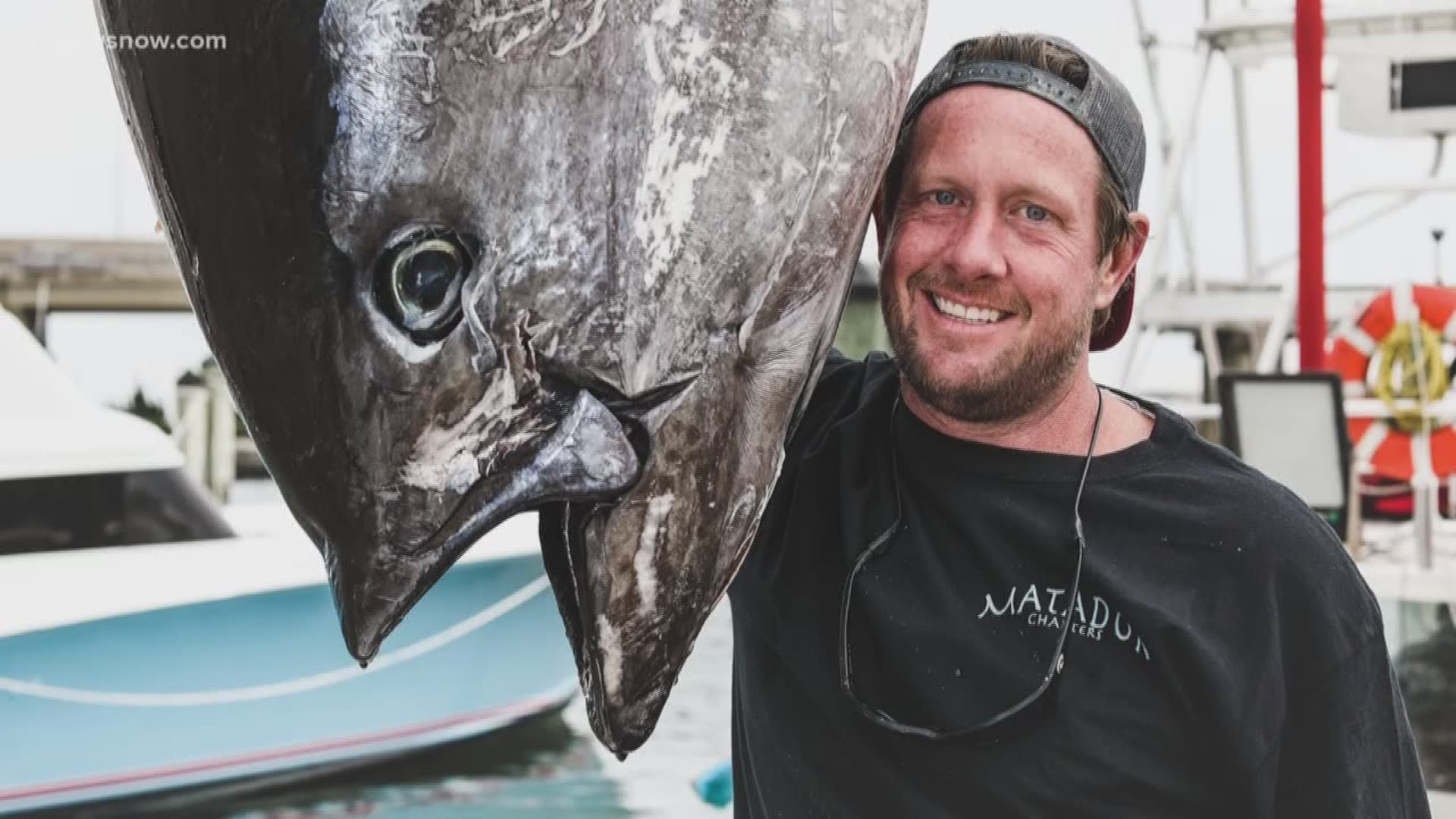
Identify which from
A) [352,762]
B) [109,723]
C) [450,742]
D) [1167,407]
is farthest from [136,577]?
[1167,407]

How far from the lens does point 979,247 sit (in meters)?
1.25

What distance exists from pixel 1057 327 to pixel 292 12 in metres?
0.65

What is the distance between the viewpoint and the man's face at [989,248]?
49.8 inches

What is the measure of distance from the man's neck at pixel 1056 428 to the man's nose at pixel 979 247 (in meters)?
0.16

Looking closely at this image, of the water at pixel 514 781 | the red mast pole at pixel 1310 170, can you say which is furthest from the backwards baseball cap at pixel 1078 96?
the water at pixel 514 781

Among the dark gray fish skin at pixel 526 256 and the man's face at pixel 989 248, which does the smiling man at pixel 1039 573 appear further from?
→ the dark gray fish skin at pixel 526 256

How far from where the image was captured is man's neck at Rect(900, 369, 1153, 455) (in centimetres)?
141

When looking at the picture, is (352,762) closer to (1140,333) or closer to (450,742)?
(450,742)

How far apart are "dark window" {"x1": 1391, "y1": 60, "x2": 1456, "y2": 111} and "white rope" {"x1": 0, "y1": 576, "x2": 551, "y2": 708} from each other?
3.93 metres

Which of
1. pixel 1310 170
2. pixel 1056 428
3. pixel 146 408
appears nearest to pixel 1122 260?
pixel 1056 428

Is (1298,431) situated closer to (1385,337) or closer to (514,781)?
(1385,337)

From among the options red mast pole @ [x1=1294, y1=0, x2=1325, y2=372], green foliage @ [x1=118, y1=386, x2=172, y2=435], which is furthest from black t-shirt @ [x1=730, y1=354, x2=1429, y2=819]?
green foliage @ [x1=118, y1=386, x2=172, y2=435]

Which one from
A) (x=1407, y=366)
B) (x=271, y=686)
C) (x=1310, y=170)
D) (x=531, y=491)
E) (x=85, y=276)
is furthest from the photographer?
(x=85, y=276)

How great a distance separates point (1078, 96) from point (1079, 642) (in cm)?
44
